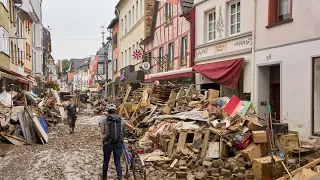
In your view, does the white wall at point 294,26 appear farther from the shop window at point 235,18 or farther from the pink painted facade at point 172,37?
the pink painted facade at point 172,37

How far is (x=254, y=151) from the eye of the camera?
8.90 meters

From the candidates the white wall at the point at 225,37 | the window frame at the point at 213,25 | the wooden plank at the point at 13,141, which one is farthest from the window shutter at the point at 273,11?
the wooden plank at the point at 13,141

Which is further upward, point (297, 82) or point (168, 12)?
point (168, 12)

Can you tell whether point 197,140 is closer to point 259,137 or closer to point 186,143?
point 186,143

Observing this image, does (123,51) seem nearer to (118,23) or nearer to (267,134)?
(118,23)

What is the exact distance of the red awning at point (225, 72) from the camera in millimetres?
14173

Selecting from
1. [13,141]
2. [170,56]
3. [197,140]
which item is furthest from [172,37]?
[197,140]

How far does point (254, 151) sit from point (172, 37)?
1372 centimetres

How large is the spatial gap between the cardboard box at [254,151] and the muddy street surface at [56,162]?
1.93 metres

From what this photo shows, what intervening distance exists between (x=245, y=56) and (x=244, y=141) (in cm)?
563

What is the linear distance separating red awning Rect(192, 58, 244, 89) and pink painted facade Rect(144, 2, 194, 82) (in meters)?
2.37

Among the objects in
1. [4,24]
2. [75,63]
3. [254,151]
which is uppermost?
[75,63]

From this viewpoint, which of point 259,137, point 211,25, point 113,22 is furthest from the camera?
point 113,22

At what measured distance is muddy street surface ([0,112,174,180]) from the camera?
8.47 metres
